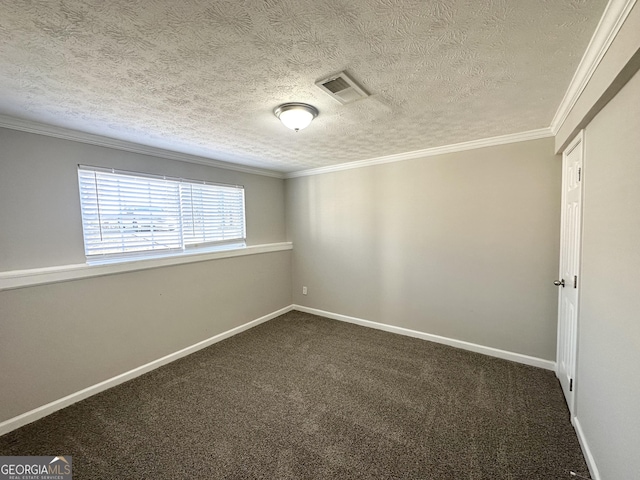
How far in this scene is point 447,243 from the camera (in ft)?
10.2

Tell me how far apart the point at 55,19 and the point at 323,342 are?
333 cm

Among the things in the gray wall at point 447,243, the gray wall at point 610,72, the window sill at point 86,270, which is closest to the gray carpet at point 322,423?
the gray wall at point 447,243

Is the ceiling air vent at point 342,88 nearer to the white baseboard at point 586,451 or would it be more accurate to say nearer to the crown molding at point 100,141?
the crown molding at point 100,141

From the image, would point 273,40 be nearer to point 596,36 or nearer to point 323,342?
point 596,36

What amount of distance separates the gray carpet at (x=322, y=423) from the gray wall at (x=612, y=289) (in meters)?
0.46

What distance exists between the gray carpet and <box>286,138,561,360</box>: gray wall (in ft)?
1.84

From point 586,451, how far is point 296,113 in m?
Answer: 2.87

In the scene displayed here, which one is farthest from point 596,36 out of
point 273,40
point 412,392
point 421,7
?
point 412,392

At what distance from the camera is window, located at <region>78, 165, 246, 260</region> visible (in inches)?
95.6

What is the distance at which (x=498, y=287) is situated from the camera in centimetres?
282

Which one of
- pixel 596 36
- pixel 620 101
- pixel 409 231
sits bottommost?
pixel 409 231

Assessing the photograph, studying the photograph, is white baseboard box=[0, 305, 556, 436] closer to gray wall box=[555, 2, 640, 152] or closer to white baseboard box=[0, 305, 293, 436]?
white baseboard box=[0, 305, 293, 436]

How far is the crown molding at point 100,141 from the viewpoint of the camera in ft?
6.54

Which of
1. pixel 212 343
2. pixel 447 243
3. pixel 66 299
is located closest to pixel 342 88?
pixel 447 243
